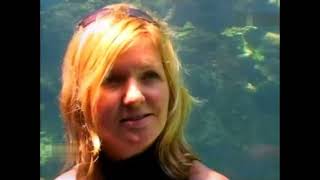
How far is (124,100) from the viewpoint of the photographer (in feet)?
5.24

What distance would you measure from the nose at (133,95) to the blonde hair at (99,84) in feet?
0.26

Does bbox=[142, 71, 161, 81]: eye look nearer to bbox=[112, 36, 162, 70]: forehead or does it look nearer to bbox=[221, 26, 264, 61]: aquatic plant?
bbox=[112, 36, 162, 70]: forehead

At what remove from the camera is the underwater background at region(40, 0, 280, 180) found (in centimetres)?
168

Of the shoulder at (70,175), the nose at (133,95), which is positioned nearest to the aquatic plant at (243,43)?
the nose at (133,95)

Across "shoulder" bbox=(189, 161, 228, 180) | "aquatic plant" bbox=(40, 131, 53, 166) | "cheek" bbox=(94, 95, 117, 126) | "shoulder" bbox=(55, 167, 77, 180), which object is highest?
"cheek" bbox=(94, 95, 117, 126)

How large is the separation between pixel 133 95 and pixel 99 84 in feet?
0.33

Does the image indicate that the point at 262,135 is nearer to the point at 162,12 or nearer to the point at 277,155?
the point at 277,155

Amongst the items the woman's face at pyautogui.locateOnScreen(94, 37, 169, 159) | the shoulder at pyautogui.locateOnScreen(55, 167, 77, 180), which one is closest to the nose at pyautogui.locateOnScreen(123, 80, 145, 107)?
the woman's face at pyautogui.locateOnScreen(94, 37, 169, 159)

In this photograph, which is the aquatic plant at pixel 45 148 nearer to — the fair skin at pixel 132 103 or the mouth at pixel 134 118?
the fair skin at pixel 132 103

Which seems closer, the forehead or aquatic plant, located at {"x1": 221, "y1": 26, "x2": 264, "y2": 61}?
the forehead

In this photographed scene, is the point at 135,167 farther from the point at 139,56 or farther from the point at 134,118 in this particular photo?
the point at 139,56

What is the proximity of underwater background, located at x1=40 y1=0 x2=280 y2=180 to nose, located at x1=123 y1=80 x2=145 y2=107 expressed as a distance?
16 cm
